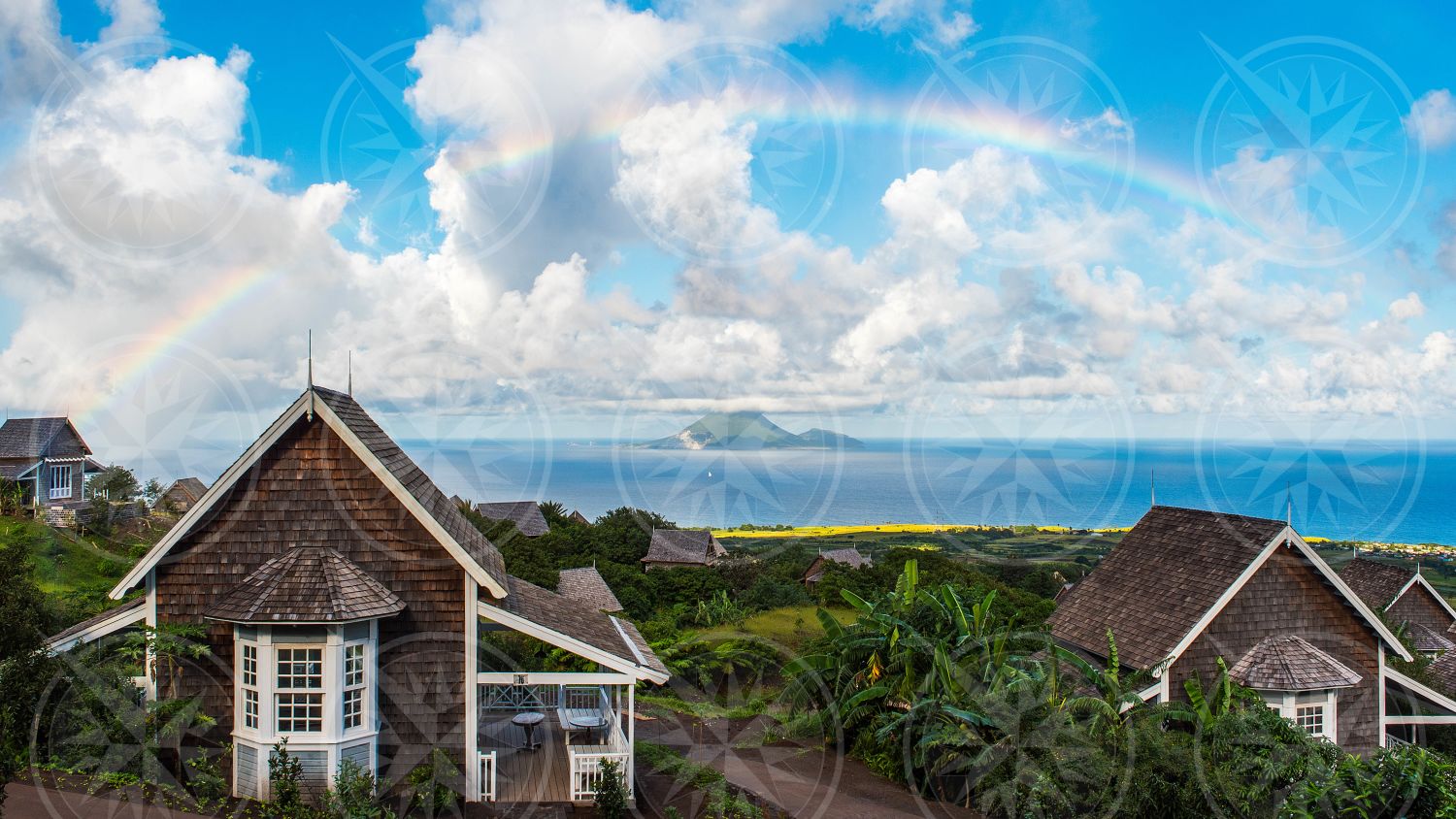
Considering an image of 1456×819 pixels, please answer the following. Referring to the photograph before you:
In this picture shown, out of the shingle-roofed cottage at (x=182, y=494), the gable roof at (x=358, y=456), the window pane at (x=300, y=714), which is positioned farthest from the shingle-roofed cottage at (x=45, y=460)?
the window pane at (x=300, y=714)

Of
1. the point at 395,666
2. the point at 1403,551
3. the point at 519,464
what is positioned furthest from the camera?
the point at 519,464

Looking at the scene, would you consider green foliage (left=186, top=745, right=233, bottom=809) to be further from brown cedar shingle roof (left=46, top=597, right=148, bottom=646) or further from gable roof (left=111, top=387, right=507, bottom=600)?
gable roof (left=111, top=387, right=507, bottom=600)

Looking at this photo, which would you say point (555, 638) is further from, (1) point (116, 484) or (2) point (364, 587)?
(1) point (116, 484)

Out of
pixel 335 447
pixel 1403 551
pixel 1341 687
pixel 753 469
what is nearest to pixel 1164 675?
pixel 1341 687

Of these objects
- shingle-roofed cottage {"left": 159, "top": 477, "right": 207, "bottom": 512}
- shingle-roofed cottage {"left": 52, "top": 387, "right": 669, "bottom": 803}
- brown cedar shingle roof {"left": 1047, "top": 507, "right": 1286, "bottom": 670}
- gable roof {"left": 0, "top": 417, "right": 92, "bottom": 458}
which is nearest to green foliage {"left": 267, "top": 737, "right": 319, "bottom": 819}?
shingle-roofed cottage {"left": 52, "top": 387, "right": 669, "bottom": 803}

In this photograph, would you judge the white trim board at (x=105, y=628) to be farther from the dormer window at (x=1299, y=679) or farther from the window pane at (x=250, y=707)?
the dormer window at (x=1299, y=679)

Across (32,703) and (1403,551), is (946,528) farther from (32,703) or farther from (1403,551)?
(32,703)

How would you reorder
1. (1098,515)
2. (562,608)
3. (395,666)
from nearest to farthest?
(395,666), (562,608), (1098,515)

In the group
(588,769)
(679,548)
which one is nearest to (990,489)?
(679,548)
